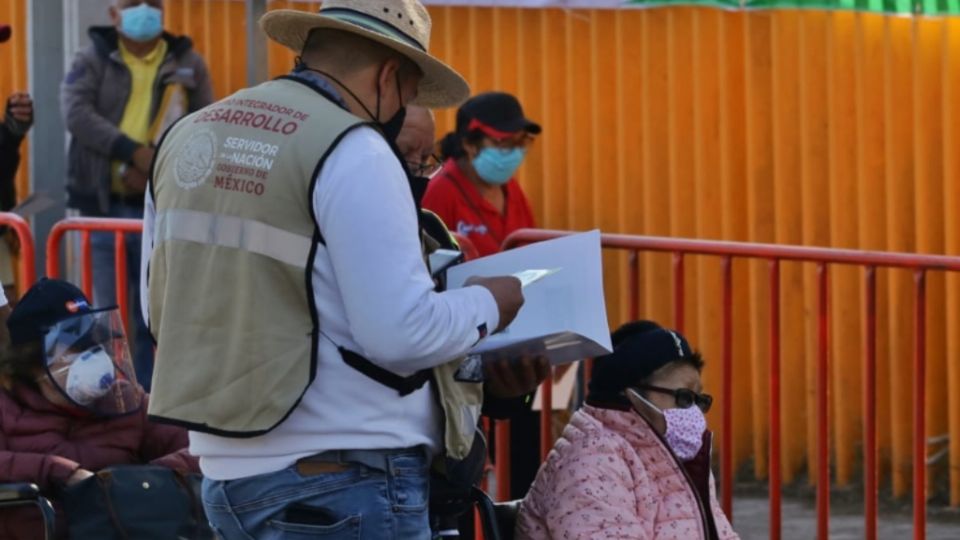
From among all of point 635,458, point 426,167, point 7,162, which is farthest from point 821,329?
point 7,162

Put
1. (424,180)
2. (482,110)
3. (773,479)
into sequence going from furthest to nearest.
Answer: (482,110)
(773,479)
(424,180)

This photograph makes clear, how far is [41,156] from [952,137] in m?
3.62

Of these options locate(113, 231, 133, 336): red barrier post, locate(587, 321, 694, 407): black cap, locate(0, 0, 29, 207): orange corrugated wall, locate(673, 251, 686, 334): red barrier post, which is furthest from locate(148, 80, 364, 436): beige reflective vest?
locate(0, 0, 29, 207): orange corrugated wall

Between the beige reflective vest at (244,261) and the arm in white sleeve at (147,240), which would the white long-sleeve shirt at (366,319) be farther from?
the arm in white sleeve at (147,240)

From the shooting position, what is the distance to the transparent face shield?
5.48 metres

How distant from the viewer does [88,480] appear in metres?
5.23

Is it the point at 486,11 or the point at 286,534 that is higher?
the point at 486,11

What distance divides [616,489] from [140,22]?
4.25m

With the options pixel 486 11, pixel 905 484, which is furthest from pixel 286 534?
pixel 486 11

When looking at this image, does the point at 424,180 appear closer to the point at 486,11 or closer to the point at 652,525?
the point at 652,525

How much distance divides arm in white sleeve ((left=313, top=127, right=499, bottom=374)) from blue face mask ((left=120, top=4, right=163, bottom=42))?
511 centimetres

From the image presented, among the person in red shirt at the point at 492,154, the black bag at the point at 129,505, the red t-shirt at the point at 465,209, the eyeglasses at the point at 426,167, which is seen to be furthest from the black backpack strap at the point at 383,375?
the person in red shirt at the point at 492,154

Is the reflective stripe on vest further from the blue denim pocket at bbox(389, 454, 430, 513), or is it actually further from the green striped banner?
the green striped banner

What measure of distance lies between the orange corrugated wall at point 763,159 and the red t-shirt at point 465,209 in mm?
558
